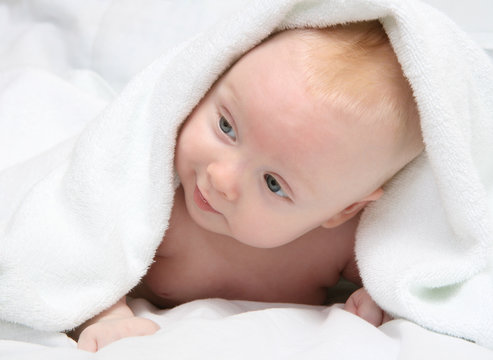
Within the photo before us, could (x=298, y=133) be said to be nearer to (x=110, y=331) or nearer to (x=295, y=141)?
(x=295, y=141)

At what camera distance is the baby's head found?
95 cm

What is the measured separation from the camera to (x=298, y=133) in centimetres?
96

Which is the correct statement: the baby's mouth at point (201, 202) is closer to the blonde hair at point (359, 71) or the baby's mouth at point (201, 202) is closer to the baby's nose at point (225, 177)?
the baby's nose at point (225, 177)

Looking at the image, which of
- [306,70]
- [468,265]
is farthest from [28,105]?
[468,265]

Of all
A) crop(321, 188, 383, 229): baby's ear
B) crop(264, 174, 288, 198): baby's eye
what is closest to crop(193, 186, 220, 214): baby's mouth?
crop(264, 174, 288, 198): baby's eye

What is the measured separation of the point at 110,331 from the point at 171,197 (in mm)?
247

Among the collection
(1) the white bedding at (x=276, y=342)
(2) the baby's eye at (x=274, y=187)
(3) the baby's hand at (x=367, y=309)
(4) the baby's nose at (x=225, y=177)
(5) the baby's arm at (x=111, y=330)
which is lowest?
(3) the baby's hand at (x=367, y=309)

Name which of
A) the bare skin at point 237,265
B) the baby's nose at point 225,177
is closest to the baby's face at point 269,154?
the baby's nose at point 225,177

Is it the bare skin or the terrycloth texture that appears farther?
the bare skin

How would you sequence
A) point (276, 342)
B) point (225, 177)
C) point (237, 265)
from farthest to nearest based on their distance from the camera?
point (237, 265) < point (225, 177) < point (276, 342)

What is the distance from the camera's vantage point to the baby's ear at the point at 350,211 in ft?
3.63

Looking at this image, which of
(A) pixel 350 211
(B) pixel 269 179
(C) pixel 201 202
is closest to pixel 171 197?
(C) pixel 201 202

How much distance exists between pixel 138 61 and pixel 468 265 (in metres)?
0.97

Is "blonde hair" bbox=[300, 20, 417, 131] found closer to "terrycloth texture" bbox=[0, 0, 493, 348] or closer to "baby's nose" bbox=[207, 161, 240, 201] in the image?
"terrycloth texture" bbox=[0, 0, 493, 348]
